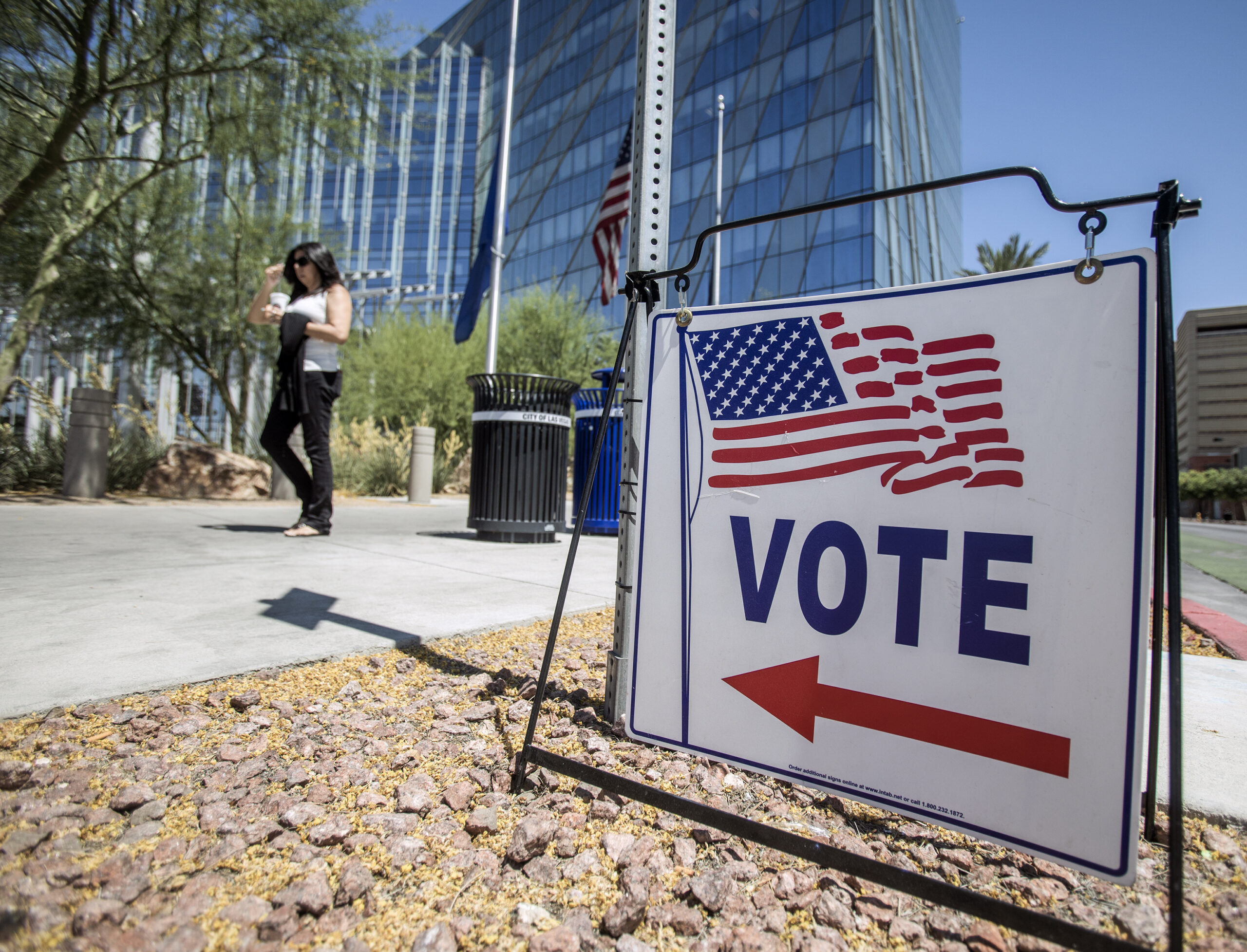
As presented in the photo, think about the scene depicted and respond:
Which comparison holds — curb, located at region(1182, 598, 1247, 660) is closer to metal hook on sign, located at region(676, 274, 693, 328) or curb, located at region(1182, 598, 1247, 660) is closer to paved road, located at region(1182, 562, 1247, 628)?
paved road, located at region(1182, 562, 1247, 628)

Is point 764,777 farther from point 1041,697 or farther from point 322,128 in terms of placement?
point 322,128

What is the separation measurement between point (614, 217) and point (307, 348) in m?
5.95

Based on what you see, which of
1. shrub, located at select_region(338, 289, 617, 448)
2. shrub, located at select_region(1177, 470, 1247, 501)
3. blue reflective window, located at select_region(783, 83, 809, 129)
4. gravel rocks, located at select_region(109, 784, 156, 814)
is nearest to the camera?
gravel rocks, located at select_region(109, 784, 156, 814)

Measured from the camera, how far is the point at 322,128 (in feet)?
29.9

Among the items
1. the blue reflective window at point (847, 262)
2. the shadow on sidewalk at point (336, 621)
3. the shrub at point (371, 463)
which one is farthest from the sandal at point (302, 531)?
the blue reflective window at point (847, 262)

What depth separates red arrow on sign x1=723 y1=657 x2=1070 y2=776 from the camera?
1.19m

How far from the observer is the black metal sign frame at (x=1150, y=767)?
101 centimetres

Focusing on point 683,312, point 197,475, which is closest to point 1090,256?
point 683,312

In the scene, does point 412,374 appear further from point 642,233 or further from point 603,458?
point 642,233

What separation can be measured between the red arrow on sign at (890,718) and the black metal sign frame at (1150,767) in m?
0.18

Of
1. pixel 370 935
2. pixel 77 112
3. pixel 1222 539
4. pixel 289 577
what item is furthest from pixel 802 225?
pixel 370 935

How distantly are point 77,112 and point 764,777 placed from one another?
27.1ft

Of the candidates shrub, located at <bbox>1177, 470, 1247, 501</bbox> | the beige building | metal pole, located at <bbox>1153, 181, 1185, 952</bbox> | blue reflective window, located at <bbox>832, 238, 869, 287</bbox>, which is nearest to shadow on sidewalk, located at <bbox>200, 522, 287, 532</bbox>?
metal pole, located at <bbox>1153, 181, 1185, 952</bbox>

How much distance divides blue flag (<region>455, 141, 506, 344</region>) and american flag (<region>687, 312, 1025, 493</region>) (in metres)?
11.0
